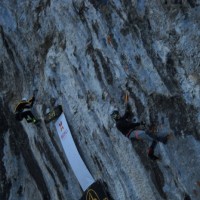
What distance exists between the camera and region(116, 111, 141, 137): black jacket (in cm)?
348

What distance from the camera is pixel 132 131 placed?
3477mm

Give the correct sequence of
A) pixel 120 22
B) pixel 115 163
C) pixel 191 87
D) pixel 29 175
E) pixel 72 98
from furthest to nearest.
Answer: pixel 29 175, pixel 72 98, pixel 115 163, pixel 120 22, pixel 191 87

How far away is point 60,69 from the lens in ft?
14.4

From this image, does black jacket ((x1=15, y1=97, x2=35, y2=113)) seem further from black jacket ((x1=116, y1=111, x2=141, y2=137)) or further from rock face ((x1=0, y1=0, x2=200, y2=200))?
black jacket ((x1=116, y1=111, x2=141, y2=137))

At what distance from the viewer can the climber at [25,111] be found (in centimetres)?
484

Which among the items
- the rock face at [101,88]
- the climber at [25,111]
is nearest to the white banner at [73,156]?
the rock face at [101,88]

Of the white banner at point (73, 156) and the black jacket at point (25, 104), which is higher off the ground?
the black jacket at point (25, 104)

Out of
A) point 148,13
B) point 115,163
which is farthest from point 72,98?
point 148,13

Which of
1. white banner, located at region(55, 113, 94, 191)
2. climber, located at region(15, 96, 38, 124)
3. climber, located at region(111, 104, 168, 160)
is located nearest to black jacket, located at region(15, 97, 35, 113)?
climber, located at region(15, 96, 38, 124)

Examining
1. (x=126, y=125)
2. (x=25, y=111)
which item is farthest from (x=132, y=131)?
(x=25, y=111)

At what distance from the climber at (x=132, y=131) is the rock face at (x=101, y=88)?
60 mm

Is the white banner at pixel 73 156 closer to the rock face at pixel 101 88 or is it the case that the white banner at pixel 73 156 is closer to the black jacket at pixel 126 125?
the rock face at pixel 101 88

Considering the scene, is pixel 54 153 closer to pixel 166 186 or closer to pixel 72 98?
pixel 72 98

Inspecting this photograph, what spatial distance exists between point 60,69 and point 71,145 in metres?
0.76
